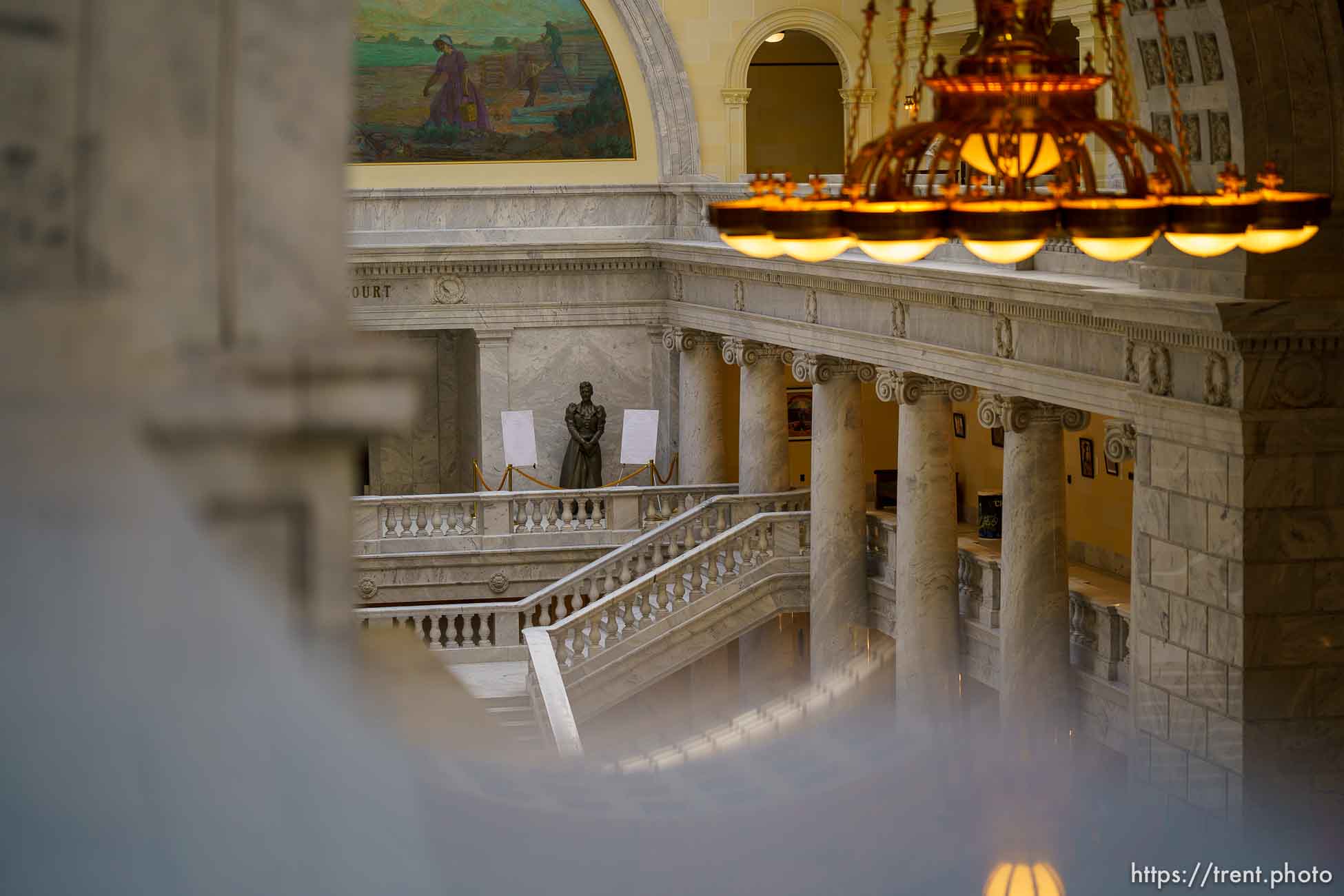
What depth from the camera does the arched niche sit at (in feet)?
81.5

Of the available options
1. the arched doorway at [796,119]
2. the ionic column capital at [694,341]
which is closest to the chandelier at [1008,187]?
the ionic column capital at [694,341]

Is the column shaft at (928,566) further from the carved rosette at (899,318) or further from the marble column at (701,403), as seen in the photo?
the marble column at (701,403)

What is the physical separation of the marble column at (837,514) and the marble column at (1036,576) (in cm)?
423

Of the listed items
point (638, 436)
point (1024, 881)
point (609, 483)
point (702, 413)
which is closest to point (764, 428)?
point (702, 413)

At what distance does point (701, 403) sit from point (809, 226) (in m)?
17.1

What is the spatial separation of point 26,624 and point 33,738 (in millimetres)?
135

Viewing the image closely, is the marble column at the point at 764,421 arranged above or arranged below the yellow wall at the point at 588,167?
below

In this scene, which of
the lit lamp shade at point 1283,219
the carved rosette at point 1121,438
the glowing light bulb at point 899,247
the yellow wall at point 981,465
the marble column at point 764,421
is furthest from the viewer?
the marble column at point 764,421

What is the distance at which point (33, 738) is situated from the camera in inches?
76.5

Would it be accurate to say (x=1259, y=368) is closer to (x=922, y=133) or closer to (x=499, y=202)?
(x=922, y=133)

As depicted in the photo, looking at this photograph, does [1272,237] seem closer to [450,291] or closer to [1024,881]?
[1024,881]

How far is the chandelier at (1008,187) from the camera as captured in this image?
7477 mm

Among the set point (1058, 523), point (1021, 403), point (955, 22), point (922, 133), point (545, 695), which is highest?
point (955, 22)

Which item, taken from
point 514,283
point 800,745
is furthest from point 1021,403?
point 800,745
